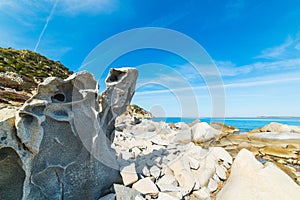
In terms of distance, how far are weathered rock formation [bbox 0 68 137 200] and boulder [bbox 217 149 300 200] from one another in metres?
2.17

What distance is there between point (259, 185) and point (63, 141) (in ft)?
11.0

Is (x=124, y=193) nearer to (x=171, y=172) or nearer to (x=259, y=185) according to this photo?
(x=171, y=172)

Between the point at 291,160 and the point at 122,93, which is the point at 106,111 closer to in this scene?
the point at 122,93

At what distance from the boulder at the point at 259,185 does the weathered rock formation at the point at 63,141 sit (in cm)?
217

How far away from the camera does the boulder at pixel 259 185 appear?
2965 millimetres

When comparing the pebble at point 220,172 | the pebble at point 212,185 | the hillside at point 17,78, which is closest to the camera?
the pebble at point 212,185

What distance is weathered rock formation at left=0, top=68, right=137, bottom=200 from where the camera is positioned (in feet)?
7.45

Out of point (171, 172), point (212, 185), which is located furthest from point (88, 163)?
point (212, 185)

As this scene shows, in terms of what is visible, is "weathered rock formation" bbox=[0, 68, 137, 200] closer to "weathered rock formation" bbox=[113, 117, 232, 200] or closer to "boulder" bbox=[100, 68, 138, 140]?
"boulder" bbox=[100, 68, 138, 140]

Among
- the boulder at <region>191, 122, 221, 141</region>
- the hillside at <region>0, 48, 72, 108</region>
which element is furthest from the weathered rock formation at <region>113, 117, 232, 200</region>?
the boulder at <region>191, 122, 221, 141</region>

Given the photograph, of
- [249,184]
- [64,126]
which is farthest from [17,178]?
[249,184]

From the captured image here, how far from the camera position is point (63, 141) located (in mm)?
2670

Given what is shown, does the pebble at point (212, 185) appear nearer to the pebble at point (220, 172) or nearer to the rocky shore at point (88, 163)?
the rocky shore at point (88, 163)

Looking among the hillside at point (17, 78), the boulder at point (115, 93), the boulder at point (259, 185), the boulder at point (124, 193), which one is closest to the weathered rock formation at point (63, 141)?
the boulder at point (115, 93)
